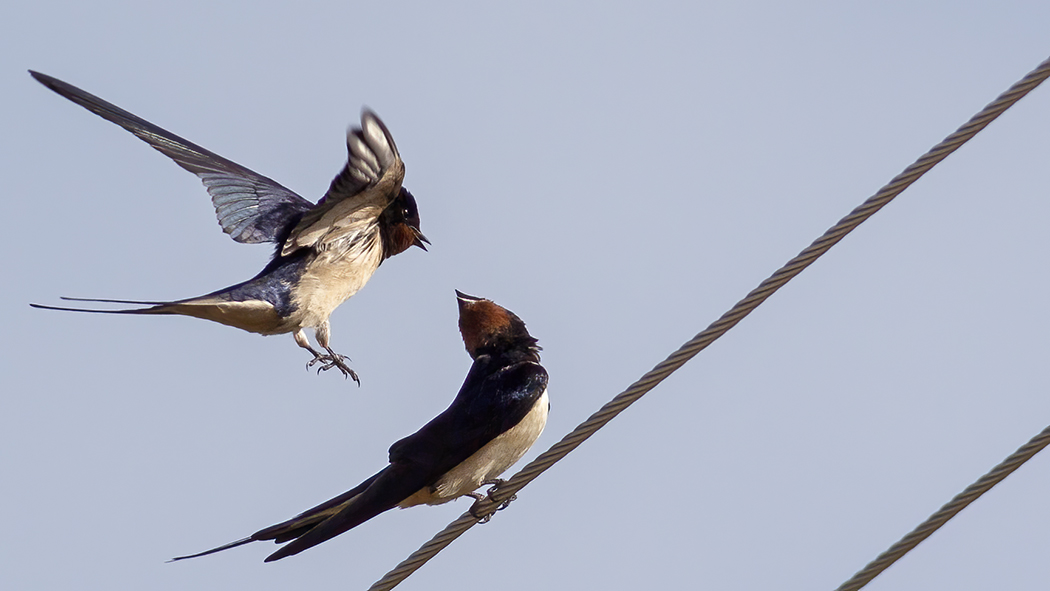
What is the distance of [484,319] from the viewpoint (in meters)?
5.30

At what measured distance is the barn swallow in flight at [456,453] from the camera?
4.57 m

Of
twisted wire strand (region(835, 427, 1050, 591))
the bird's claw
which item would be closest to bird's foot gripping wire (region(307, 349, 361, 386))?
the bird's claw

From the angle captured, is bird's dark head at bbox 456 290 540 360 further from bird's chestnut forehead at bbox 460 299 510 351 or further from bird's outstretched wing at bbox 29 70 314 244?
bird's outstretched wing at bbox 29 70 314 244

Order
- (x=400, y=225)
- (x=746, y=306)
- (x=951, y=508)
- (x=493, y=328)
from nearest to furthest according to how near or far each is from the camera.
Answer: (x=951, y=508) < (x=746, y=306) < (x=493, y=328) < (x=400, y=225)

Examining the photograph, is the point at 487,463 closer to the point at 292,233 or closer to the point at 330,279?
the point at 330,279

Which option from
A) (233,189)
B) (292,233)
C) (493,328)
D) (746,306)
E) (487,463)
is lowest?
(746,306)

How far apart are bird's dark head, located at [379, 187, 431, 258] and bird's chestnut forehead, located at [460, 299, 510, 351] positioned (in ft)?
3.87

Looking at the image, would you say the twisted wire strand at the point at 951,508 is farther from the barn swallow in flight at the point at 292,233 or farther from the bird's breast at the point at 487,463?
the barn swallow in flight at the point at 292,233

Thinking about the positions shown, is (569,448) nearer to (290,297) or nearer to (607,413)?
(607,413)

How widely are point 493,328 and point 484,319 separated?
0.05m

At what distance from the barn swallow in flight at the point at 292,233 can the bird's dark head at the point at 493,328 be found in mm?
638

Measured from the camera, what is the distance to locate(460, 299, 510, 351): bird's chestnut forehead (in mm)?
5301

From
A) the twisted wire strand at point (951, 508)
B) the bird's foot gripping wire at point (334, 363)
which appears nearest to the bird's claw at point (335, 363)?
the bird's foot gripping wire at point (334, 363)

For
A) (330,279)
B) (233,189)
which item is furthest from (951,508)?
(233,189)
